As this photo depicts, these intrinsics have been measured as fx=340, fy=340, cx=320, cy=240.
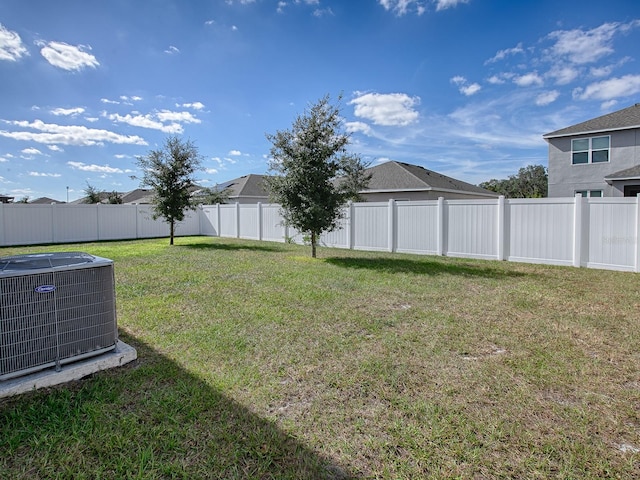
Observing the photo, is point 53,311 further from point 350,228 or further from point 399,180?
point 399,180

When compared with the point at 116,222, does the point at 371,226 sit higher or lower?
lower

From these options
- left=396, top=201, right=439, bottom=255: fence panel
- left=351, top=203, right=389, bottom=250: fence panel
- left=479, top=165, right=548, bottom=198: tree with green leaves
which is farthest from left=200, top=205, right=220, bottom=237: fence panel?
left=479, top=165, right=548, bottom=198: tree with green leaves

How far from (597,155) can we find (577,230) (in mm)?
9747

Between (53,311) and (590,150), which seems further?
(590,150)

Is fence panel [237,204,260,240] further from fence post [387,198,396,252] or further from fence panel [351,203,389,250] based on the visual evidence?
fence post [387,198,396,252]

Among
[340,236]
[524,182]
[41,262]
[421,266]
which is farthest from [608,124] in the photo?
[524,182]

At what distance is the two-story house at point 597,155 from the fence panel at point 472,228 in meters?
7.63

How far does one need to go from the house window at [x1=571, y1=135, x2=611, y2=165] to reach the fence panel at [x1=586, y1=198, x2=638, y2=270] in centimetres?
940

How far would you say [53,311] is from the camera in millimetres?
2795

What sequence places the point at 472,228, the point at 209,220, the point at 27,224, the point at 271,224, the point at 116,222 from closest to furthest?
1. the point at 472,228
2. the point at 27,224
3. the point at 271,224
4. the point at 116,222
5. the point at 209,220

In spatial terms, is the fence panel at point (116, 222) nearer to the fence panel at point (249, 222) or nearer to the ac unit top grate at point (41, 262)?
the fence panel at point (249, 222)

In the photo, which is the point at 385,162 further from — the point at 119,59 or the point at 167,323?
the point at 167,323

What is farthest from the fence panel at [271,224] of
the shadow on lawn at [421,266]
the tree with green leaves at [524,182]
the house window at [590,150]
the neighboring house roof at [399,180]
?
the tree with green leaves at [524,182]

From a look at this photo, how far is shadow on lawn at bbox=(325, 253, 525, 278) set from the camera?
8055mm
